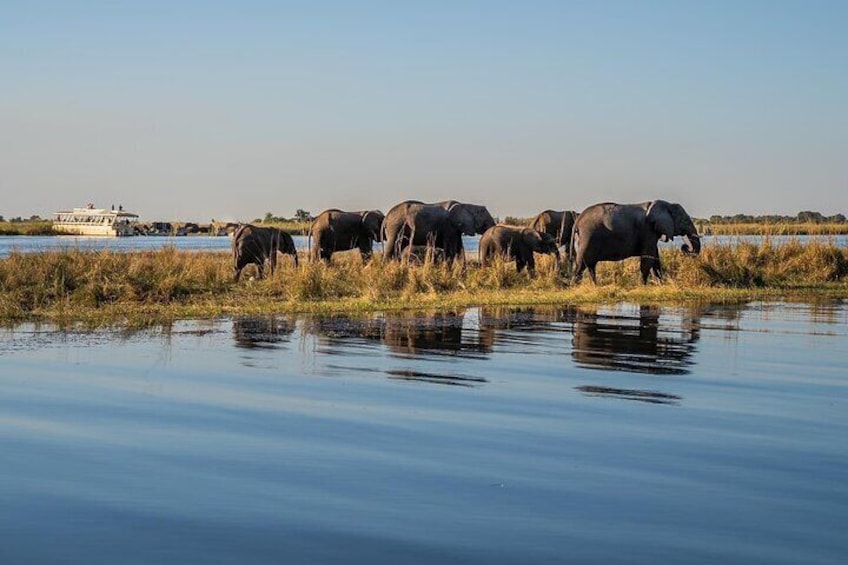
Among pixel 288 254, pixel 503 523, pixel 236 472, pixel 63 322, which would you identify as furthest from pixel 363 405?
pixel 288 254

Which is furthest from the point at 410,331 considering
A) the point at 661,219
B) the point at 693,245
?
the point at 693,245

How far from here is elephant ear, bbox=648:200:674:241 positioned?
2753 centimetres

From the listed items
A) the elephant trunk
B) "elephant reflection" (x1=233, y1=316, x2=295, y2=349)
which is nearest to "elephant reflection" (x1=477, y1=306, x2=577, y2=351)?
"elephant reflection" (x1=233, y1=316, x2=295, y2=349)

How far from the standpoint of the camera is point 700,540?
629cm

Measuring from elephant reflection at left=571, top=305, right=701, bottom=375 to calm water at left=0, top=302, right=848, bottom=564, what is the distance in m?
0.10

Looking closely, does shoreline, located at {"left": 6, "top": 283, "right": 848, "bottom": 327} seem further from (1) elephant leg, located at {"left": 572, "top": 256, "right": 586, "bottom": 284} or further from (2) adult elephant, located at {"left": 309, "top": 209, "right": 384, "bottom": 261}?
(2) adult elephant, located at {"left": 309, "top": 209, "right": 384, "bottom": 261}

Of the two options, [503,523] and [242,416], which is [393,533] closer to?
[503,523]

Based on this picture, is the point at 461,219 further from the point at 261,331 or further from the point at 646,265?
the point at 261,331

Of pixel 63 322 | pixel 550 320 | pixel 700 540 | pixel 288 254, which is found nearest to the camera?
pixel 700 540

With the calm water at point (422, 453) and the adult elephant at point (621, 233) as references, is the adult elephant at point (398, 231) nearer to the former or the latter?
the adult elephant at point (621, 233)

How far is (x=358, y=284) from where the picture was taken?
24.6 meters

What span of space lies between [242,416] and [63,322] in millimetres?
9214

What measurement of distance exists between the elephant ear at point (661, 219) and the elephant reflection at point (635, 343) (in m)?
6.79

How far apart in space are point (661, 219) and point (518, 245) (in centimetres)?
393
